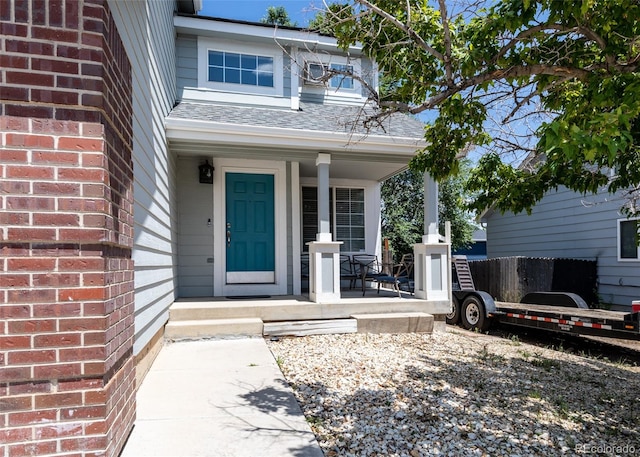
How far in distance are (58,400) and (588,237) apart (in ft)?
36.5

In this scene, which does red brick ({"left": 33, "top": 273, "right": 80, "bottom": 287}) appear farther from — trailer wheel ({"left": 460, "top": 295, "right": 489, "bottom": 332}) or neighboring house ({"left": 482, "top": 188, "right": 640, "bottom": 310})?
neighboring house ({"left": 482, "top": 188, "right": 640, "bottom": 310})

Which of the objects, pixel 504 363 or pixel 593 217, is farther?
pixel 593 217

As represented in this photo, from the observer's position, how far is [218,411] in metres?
3.08

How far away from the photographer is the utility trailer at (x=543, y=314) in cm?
539

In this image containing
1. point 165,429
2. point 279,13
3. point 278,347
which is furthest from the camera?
point 279,13

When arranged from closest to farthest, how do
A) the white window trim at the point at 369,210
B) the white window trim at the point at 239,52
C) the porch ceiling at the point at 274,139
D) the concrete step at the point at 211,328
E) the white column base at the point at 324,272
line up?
the concrete step at the point at 211,328, the porch ceiling at the point at 274,139, the white column base at the point at 324,272, the white window trim at the point at 239,52, the white window trim at the point at 369,210

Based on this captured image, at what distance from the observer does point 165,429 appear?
8.96 ft

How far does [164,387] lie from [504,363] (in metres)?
3.79

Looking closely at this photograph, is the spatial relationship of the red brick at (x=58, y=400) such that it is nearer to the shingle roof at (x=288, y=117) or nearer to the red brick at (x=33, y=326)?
the red brick at (x=33, y=326)

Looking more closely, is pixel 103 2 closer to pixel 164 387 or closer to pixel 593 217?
pixel 164 387

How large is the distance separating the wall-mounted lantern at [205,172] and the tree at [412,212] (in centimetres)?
903

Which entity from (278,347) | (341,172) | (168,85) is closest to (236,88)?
(168,85)

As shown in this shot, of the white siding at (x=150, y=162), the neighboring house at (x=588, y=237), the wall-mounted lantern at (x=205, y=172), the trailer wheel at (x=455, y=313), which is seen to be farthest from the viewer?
the neighboring house at (x=588, y=237)

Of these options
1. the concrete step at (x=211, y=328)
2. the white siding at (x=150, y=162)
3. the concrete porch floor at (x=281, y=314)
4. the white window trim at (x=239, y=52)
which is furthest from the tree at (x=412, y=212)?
the white siding at (x=150, y=162)
